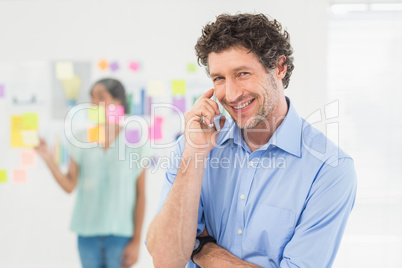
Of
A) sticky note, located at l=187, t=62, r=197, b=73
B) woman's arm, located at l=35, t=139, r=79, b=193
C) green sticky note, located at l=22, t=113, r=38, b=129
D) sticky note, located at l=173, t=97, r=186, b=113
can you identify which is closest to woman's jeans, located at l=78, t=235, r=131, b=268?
woman's arm, located at l=35, t=139, r=79, b=193

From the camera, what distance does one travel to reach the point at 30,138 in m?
2.73

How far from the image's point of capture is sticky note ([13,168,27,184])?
107 inches

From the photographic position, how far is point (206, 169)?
1.36m

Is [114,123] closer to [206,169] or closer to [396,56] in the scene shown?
[206,169]

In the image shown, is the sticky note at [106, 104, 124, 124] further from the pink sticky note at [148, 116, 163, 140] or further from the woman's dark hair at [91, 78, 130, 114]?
the pink sticky note at [148, 116, 163, 140]

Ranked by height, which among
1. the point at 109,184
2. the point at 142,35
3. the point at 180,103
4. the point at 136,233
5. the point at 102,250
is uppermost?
the point at 142,35

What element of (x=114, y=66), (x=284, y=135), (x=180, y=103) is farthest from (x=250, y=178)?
(x=114, y=66)

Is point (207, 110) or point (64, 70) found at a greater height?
point (64, 70)

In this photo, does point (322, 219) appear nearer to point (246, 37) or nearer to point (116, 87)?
point (246, 37)

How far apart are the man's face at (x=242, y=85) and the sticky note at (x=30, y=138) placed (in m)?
1.86

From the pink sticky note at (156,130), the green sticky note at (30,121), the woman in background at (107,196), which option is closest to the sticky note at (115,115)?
the woman in background at (107,196)

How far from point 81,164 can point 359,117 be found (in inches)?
78.6

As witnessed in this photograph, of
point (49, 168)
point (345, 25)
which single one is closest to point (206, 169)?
point (49, 168)

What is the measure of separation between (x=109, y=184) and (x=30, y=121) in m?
0.72
